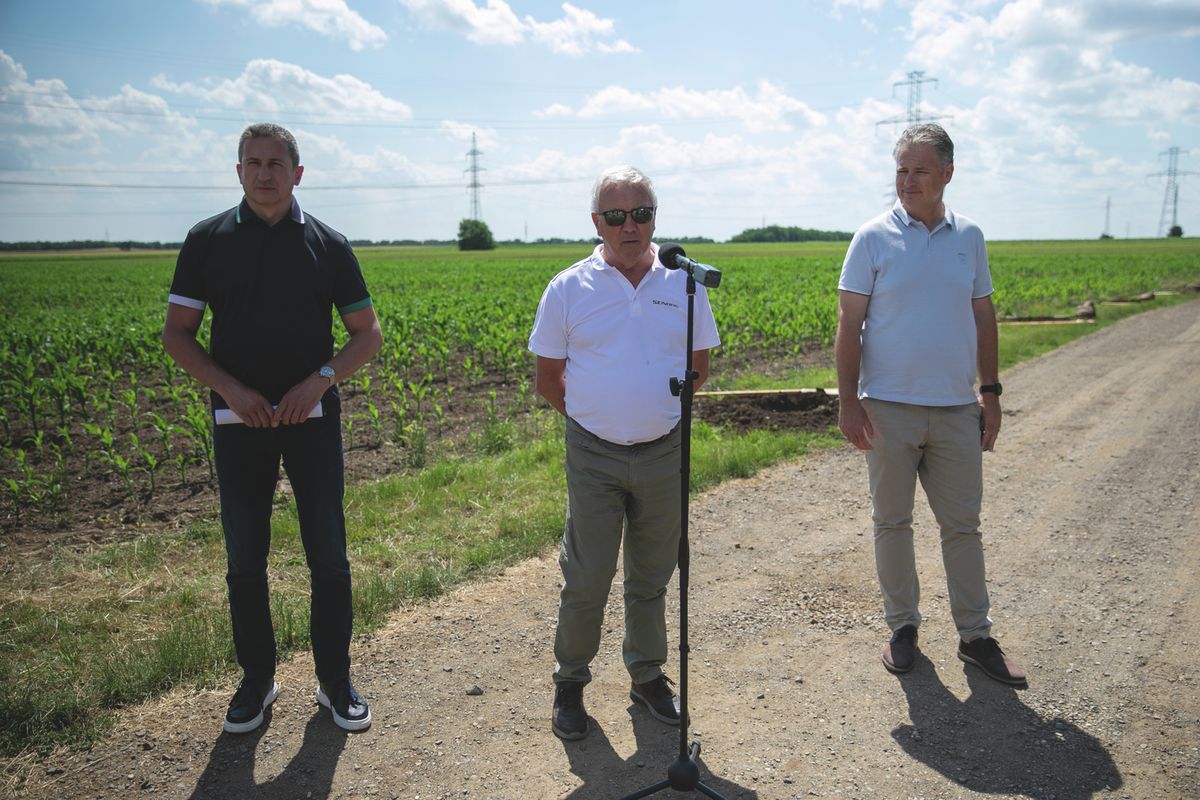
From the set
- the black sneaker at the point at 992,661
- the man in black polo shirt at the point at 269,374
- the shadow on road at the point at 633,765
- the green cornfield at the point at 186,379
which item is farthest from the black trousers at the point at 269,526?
the green cornfield at the point at 186,379

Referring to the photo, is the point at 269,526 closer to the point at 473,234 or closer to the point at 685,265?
the point at 685,265

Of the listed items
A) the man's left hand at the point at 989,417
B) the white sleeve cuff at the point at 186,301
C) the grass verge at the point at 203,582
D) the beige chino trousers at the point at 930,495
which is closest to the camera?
the white sleeve cuff at the point at 186,301

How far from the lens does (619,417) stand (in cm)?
330

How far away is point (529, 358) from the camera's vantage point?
14195 mm

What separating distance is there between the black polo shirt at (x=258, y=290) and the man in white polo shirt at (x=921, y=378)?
2294mm

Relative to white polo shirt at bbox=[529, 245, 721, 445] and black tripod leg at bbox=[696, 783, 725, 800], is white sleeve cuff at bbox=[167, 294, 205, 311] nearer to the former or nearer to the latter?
white polo shirt at bbox=[529, 245, 721, 445]

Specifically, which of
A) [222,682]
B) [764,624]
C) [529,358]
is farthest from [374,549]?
[529,358]

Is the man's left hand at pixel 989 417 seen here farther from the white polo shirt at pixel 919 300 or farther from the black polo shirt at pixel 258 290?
the black polo shirt at pixel 258 290

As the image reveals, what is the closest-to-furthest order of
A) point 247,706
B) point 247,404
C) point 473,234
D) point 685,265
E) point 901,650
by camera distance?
point 685,265 → point 247,404 → point 247,706 → point 901,650 → point 473,234

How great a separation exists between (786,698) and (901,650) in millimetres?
652

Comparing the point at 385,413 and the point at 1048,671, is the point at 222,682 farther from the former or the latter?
the point at 385,413

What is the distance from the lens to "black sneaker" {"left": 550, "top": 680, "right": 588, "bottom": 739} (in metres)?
3.47

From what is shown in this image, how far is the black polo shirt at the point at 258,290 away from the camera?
337 centimetres

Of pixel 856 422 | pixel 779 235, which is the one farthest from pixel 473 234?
pixel 856 422
